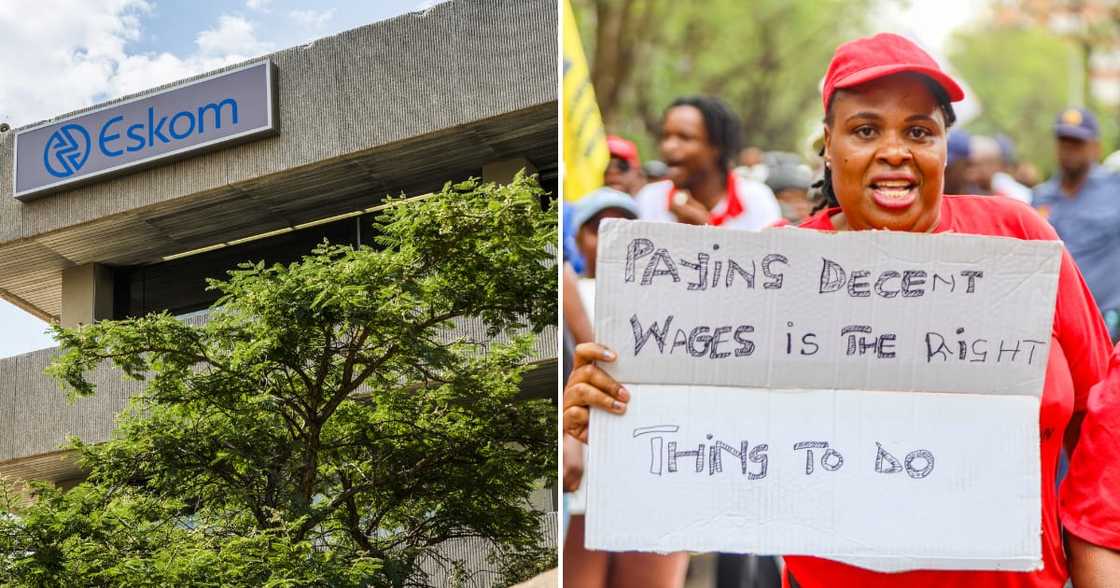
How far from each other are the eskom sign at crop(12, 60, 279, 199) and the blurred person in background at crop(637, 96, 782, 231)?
11.9 meters

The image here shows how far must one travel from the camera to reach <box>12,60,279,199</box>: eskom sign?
51.5 ft

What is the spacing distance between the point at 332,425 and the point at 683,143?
8327 millimetres

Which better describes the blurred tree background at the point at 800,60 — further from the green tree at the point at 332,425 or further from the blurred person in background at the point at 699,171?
the green tree at the point at 332,425

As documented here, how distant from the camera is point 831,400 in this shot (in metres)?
2.90

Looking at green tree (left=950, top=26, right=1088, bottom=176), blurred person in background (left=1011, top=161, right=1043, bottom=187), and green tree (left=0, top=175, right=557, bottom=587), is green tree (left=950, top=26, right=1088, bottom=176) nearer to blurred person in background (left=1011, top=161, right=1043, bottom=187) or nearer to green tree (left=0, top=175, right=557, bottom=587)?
blurred person in background (left=1011, top=161, right=1043, bottom=187)

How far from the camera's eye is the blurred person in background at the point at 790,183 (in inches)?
150

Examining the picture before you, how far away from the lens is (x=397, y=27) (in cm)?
1496

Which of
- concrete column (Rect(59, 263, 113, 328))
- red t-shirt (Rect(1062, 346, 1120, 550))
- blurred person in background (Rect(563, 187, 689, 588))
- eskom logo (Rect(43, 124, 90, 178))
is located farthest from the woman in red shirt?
concrete column (Rect(59, 263, 113, 328))

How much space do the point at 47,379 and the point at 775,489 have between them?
1573 cm

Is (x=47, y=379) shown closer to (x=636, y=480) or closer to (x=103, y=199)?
(x=103, y=199)

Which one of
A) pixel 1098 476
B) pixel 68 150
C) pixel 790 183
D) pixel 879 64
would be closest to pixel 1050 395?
pixel 1098 476

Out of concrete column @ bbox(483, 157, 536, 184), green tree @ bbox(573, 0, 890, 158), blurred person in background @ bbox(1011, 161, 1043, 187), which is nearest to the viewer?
blurred person in background @ bbox(1011, 161, 1043, 187)

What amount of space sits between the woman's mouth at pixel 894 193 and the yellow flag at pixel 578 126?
1041mm

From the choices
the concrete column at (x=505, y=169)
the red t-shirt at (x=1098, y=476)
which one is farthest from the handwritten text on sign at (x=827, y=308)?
the concrete column at (x=505, y=169)
